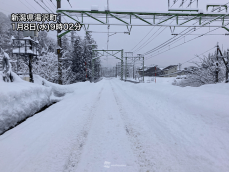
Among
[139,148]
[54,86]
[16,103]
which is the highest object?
[54,86]

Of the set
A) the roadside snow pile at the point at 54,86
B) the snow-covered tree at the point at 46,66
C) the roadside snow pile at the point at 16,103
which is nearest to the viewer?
the roadside snow pile at the point at 16,103

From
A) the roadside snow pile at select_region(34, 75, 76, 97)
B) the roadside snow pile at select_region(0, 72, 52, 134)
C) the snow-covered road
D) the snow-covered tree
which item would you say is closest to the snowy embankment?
the roadside snow pile at select_region(0, 72, 52, 134)

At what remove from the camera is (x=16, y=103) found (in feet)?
15.7

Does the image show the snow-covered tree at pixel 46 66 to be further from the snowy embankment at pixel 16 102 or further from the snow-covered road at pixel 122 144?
the snow-covered road at pixel 122 144

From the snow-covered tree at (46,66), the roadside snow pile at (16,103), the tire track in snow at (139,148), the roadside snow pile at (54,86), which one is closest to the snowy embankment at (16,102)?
the roadside snow pile at (16,103)

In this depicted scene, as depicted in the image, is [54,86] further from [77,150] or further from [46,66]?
[46,66]

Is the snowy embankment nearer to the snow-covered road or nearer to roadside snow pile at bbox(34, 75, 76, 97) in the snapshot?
the snow-covered road

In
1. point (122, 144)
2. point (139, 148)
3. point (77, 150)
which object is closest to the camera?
point (77, 150)

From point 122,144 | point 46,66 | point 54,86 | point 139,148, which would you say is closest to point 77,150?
point 122,144

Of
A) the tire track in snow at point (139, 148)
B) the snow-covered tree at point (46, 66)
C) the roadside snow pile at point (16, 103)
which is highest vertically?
the snow-covered tree at point (46, 66)

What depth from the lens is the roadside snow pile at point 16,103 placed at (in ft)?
13.7

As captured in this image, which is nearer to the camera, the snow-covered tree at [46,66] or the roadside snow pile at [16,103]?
the roadside snow pile at [16,103]

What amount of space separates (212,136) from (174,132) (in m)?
0.96

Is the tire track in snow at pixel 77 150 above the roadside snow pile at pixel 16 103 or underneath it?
underneath
